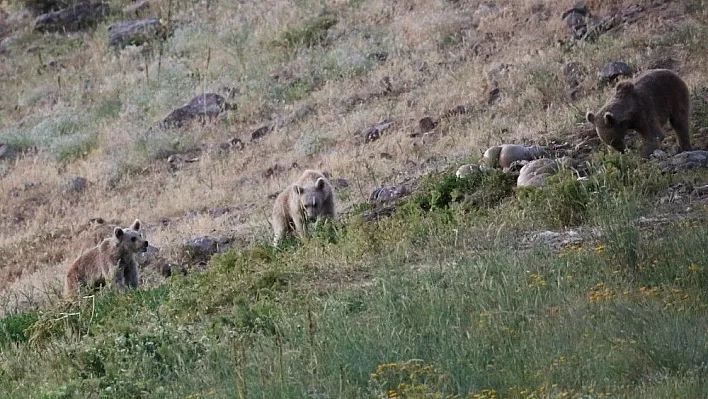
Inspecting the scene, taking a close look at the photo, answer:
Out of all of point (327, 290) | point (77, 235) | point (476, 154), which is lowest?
point (77, 235)

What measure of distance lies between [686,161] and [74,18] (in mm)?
27040

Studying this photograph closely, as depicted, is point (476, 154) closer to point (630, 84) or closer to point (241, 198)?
point (630, 84)

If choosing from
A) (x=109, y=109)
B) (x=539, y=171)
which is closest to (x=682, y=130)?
(x=539, y=171)

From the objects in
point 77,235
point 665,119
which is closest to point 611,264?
point 665,119

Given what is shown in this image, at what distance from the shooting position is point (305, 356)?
7.63 m

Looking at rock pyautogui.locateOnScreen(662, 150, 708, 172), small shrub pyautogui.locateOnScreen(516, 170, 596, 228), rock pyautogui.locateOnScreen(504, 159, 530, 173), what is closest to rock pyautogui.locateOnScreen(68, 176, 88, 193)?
rock pyautogui.locateOnScreen(504, 159, 530, 173)

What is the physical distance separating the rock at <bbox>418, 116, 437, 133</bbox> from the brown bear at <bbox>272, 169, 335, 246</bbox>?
583 cm

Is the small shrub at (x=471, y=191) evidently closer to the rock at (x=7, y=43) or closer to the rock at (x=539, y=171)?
the rock at (x=539, y=171)

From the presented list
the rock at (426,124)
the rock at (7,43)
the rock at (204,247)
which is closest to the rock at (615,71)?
the rock at (426,124)

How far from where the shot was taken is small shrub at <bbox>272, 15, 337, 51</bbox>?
2841 centimetres

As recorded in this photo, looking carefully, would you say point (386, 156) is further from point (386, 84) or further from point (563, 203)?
point (563, 203)

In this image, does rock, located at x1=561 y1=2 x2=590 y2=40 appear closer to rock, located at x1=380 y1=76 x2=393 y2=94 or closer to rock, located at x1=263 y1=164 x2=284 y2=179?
rock, located at x1=380 y1=76 x2=393 y2=94

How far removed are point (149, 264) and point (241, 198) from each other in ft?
12.0

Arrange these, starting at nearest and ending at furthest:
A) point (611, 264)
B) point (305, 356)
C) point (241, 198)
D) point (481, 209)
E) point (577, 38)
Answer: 1. point (305, 356)
2. point (611, 264)
3. point (481, 209)
4. point (241, 198)
5. point (577, 38)
